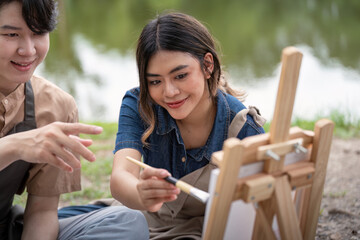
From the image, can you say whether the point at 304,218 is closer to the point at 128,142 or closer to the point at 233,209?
the point at 233,209

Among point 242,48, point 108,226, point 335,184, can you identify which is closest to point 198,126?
point 108,226

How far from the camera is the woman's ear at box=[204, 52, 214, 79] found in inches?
80.0

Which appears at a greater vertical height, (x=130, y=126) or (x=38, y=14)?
(x=38, y=14)

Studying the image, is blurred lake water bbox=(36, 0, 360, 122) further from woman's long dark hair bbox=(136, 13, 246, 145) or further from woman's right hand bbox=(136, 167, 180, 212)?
woman's right hand bbox=(136, 167, 180, 212)

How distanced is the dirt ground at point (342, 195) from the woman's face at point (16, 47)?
1705 mm

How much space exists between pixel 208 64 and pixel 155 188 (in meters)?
0.76

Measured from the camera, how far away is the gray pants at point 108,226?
1.85m

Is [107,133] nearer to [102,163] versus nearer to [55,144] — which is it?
[102,163]

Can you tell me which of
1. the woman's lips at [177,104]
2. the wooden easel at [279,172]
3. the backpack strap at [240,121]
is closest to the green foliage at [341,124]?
the backpack strap at [240,121]

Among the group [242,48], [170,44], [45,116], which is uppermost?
[242,48]

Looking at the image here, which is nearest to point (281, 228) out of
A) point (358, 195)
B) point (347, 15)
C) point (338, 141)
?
point (358, 195)

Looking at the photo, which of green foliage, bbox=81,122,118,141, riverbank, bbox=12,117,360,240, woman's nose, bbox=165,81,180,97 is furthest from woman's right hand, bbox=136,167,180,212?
Result: green foliage, bbox=81,122,118,141

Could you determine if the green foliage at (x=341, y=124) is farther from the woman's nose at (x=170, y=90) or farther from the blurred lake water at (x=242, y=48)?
the woman's nose at (x=170, y=90)

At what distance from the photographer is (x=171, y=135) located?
2.13 m
